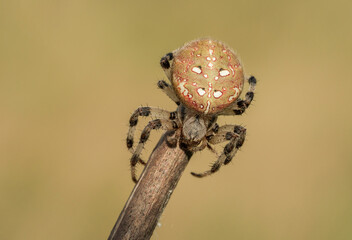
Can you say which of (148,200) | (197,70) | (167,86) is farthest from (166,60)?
(148,200)

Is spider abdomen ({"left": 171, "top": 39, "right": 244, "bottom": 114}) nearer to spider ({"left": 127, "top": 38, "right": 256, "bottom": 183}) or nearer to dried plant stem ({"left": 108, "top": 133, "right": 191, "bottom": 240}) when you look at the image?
spider ({"left": 127, "top": 38, "right": 256, "bottom": 183})

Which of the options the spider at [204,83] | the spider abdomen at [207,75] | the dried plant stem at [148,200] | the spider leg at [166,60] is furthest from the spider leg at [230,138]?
the dried plant stem at [148,200]

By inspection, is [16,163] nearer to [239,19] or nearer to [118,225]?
[239,19]

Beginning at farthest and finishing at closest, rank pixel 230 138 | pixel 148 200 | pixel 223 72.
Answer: pixel 230 138, pixel 223 72, pixel 148 200

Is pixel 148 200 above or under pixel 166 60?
under

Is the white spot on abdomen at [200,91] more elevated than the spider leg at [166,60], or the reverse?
the spider leg at [166,60]

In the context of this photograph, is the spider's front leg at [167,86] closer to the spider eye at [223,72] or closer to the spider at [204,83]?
the spider at [204,83]

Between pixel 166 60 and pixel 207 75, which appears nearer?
pixel 207 75

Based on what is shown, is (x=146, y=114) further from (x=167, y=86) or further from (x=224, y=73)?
(x=224, y=73)
